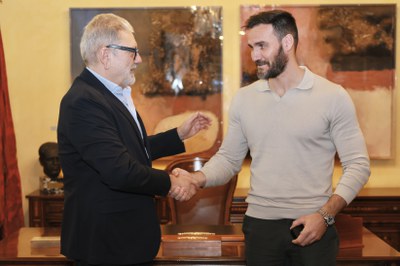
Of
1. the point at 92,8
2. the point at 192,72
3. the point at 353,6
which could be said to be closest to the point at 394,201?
the point at 353,6

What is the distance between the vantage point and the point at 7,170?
4.56 meters

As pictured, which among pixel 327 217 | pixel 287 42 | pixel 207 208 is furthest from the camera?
pixel 207 208

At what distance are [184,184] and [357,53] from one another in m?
2.74

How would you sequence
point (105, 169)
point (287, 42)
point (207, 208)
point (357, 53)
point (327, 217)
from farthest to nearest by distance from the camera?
point (357, 53) → point (207, 208) → point (287, 42) → point (327, 217) → point (105, 169)

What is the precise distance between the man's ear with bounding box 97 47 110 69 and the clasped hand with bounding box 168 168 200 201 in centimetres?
59

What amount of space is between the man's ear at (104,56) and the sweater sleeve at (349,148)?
3.15ft

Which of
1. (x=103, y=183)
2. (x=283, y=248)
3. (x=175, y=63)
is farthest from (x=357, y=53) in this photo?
(x=103, y=183)

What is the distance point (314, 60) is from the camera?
4.90 m

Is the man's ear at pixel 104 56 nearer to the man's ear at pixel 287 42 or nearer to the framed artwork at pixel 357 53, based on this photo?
the man's ear at pixel 287 42

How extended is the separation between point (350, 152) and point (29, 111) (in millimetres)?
3294

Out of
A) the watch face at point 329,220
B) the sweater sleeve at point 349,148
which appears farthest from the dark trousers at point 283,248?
the sweater sleeve at point 349,148

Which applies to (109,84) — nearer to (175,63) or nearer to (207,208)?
(207,208)

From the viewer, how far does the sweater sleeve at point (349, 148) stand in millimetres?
2449

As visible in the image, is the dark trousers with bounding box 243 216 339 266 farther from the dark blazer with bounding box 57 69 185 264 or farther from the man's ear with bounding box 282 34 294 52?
the man's ear with bounding box 282 34 294 52
